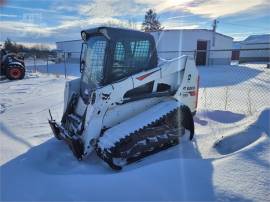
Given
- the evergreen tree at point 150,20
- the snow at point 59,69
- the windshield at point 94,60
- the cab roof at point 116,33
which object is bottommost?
the snow at point 59,69

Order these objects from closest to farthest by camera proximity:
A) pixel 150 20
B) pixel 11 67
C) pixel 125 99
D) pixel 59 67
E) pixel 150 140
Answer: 1. pixel 150 140
2. pixel 125 99
3. pixel 11 67
4. pixel 59 67
5. pixel 150 20

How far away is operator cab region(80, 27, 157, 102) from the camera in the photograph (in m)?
4.65

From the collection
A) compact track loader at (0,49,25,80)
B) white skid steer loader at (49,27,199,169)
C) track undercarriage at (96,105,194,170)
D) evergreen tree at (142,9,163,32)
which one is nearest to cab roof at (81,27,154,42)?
white skid steer loader at (49,27,199,169)

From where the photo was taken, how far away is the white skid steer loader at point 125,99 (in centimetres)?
423

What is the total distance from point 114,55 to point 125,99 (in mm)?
779

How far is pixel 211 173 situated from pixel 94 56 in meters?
2.90

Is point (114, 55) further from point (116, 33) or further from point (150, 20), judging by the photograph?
point (150, 20)

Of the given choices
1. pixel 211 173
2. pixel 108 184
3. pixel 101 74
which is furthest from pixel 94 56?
pixel 211 173

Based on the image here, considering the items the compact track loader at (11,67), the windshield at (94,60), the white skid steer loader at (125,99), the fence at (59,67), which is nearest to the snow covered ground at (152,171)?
the white skid steer loader at (125,99)

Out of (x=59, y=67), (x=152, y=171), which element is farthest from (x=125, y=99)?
(x=59, y=67)

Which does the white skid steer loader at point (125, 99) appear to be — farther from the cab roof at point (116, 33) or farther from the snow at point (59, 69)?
the snow at point (59, 69)

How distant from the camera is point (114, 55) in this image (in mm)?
4680

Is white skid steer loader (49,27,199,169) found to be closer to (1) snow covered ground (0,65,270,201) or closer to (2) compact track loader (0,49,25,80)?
(1) snow covered ground (0,65,270,201)

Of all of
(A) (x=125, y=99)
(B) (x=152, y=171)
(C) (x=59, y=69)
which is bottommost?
(C) (x=59, y=69)
